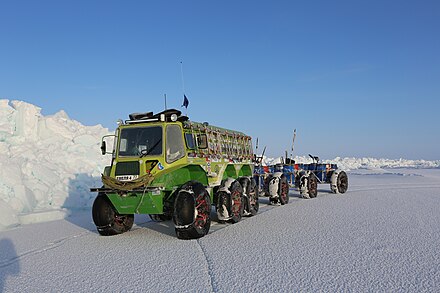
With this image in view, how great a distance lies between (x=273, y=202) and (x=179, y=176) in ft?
20.0

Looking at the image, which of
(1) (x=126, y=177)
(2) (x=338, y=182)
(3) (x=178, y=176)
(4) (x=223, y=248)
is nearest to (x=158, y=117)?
(3) (x=178, y=176)

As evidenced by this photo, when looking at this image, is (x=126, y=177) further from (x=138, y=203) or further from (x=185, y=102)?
(x=185, y=102)

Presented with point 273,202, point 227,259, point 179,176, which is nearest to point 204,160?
point 179,176

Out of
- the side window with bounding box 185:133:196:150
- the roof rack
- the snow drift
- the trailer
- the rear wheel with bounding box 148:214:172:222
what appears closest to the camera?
the roof rack

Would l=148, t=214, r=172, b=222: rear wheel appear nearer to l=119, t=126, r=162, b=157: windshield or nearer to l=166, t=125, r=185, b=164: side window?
l=119, t=126, r=162, b=157: windshield

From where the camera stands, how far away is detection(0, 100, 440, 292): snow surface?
529cm

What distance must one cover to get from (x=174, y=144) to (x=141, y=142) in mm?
771

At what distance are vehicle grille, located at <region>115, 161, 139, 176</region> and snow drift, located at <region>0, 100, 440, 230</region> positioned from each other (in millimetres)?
3987

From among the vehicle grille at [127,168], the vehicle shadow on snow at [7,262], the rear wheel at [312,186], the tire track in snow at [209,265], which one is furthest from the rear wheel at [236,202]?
the rear wheel at [312,186]

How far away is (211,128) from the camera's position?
10367 millimetres

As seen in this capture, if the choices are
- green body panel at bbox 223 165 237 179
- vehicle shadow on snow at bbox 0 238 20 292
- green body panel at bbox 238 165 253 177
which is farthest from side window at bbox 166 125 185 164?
green body panel at bbox 238 165 253 177

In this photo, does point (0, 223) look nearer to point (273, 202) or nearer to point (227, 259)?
point (227, 259)

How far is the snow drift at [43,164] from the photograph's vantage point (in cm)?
1210

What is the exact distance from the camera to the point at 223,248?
721 cm
